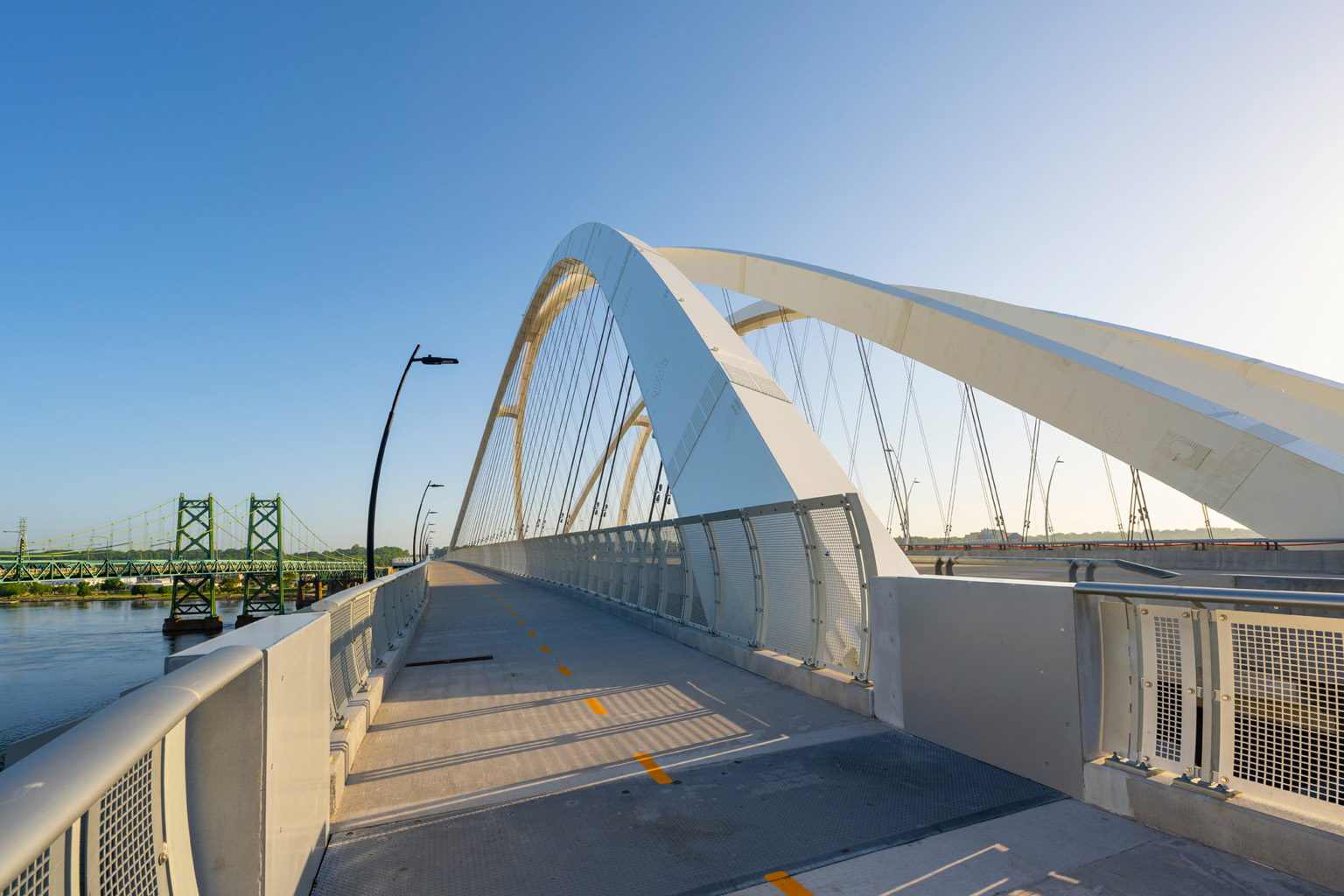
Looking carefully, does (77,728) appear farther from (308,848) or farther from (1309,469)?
(1309,469)

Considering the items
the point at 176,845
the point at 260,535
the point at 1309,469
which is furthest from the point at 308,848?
the point at 260,535

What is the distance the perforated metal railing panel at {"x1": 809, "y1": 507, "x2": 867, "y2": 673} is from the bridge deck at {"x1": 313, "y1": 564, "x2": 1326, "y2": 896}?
577 millimetres

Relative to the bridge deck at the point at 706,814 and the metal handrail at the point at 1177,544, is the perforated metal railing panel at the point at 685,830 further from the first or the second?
the metal handrail at the point at 1177,544

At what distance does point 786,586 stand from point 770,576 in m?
0.41

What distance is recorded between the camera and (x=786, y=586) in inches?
321

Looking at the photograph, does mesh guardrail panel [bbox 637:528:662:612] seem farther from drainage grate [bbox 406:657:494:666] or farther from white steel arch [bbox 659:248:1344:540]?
white steel arch [bbox 659:248:1344:540]

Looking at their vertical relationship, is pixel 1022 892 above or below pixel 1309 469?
below

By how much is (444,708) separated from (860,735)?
407 centimetres

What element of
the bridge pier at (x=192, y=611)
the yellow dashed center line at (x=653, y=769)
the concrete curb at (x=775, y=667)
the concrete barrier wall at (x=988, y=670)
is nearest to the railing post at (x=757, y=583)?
the concrete curb at (x=775, y=667)

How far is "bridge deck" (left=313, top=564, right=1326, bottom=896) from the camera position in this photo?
3432 millimetres

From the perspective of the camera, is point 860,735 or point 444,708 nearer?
point 860,735

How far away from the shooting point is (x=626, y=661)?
9609 mm

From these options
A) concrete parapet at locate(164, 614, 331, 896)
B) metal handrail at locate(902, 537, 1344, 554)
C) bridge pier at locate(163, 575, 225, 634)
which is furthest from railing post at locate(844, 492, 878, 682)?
bridge pier at locate(163, 575, 225, 634)

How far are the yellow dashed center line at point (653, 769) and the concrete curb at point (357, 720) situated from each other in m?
2.03
